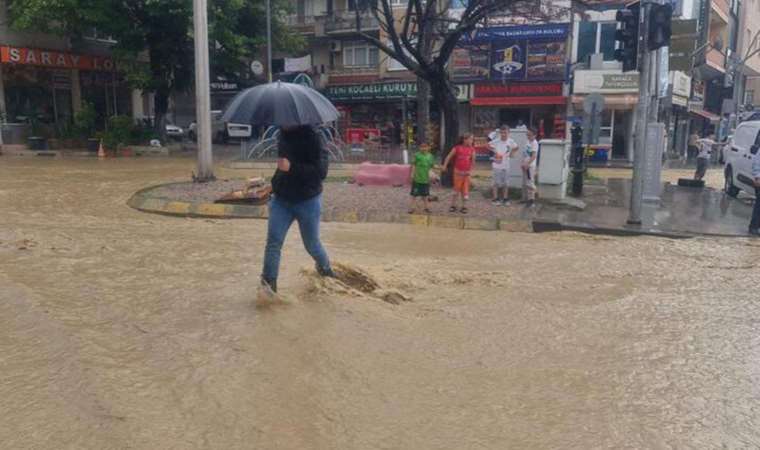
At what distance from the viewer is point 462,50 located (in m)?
31.0

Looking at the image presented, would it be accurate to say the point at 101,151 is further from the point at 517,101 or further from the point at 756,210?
the point at 756,210

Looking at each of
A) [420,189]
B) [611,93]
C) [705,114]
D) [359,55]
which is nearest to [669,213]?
[420,189]

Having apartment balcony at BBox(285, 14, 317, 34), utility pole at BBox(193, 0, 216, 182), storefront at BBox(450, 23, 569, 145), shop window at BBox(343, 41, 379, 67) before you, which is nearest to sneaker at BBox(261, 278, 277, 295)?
utility pole at BBox(193, 0, 216, 182)

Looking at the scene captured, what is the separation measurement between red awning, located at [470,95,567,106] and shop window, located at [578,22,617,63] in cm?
199

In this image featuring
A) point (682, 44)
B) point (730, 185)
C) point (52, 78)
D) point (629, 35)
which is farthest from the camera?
point (52, 78)

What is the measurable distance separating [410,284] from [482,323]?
130cm

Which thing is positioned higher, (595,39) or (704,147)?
(595,39)

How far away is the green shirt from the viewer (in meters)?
11.6

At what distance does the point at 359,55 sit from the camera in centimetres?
3484

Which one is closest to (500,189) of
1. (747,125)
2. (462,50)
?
(747,125)

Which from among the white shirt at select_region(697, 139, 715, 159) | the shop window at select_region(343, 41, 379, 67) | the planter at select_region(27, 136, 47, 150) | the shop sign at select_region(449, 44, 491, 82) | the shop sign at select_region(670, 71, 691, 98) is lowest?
the planter at select_region(27, 136, 47, 150)

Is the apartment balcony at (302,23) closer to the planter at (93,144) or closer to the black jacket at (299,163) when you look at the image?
the planter at (93,144)

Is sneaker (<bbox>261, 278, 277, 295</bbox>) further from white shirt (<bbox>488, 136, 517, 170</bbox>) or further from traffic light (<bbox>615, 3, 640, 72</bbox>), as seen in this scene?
traffic light (<bbox>615, 3, 640, 72</bbox>)

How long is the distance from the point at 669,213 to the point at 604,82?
1721cm
